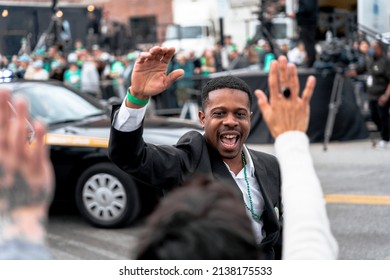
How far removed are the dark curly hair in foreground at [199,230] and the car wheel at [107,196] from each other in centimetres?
547

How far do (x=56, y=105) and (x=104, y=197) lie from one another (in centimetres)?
122

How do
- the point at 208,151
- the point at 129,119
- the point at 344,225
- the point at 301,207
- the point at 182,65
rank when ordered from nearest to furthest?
the point at 301,207, the point at 129,119, the point at 208,151, the point at 344,225, the point at 182,65

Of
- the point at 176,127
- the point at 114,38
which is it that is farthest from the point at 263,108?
the point at 114,38

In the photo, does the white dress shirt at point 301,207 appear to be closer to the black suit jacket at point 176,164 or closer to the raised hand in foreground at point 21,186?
the raised hand in foreground at point 21,186

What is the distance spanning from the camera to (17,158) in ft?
4.20

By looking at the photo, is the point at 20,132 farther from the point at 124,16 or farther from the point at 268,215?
the point at 124,16

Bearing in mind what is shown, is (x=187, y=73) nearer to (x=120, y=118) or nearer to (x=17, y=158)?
(x=120, y=118)

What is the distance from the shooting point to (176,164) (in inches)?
109

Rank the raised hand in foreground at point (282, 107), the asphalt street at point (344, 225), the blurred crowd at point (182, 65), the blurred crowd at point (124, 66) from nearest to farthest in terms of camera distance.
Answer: the raised hand in foreground at point (282, 107) → the asphalt street at point (344, 225) → the blurred crowd at point (182, 65) → the blurred crowd at point (124, 66)

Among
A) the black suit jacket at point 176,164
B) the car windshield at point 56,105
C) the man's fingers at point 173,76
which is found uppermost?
the man's fingers at point 173,76

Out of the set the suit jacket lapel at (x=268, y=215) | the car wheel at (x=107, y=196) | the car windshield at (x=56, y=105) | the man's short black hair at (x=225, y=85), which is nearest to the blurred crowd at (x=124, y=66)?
the car windshield at (x=56, y=105)

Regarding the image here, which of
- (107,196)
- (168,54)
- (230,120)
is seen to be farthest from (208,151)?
(107,196)

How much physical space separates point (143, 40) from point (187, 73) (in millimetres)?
7639

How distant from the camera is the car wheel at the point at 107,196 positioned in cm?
688
